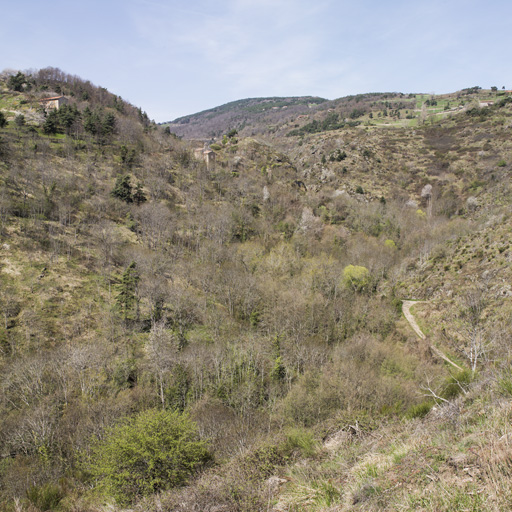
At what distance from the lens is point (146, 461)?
1245 centimetres

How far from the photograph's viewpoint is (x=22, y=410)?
22.0m

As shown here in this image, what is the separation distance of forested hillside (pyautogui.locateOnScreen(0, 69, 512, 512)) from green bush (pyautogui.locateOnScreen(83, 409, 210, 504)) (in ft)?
0.31

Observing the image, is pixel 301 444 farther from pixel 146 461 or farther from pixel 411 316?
pixel 411 316

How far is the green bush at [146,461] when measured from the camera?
12.1 metres

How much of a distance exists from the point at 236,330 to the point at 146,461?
2638 centimetres

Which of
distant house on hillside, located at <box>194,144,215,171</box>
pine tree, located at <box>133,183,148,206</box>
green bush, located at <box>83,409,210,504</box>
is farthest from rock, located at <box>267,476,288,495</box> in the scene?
distant house on hillside, located at <box>194,144,215,171</box>

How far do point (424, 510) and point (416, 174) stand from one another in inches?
3899

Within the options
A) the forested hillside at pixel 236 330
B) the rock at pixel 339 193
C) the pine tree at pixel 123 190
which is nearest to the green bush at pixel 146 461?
the forested hillside at pixel 236 330

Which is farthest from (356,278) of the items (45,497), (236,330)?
(45,497)

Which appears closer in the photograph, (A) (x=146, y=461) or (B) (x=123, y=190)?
(A) (x=146, y=461)

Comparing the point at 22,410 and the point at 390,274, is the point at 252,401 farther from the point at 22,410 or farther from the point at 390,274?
the point at 390,274

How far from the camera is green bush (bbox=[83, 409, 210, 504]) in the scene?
1207 cm

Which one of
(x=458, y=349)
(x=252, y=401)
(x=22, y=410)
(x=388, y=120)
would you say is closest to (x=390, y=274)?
(x=458, y=349)

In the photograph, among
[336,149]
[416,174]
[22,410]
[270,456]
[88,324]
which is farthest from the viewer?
[336,149]
